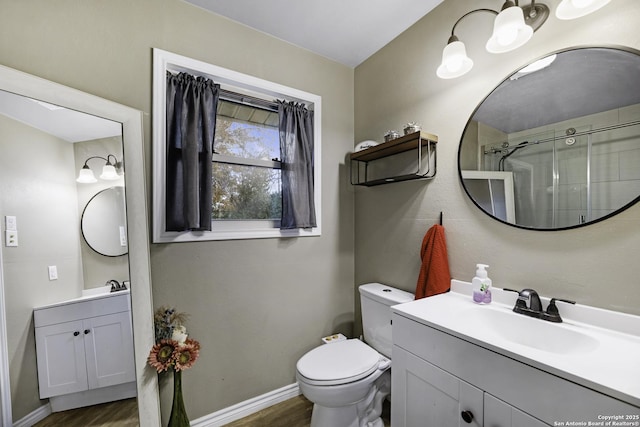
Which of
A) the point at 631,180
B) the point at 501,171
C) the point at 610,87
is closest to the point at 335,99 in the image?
the point at 501,171

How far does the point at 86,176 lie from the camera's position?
1123mm

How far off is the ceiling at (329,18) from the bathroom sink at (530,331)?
170 cm

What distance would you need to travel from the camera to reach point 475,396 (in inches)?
32.4

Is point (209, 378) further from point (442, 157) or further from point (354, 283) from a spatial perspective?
point (442, 157)

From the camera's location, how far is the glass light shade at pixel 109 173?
3.86 ft

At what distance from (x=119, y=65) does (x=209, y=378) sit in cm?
181

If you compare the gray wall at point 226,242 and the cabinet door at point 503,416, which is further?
the gray wall at point 226,242

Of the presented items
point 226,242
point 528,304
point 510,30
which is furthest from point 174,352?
point 510,30

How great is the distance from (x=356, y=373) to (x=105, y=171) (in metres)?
Result: 1.59

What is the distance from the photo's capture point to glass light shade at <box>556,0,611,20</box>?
0.84 meters

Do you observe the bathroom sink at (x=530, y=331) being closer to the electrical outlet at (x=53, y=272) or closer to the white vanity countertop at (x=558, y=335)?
the white vanity countertop at (x=558, y=335)

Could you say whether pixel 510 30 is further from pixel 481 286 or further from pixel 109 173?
pixel 109 173

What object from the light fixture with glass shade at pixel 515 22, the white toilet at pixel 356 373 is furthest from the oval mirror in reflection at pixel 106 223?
the light fixture with glass shade at pixel 515 22

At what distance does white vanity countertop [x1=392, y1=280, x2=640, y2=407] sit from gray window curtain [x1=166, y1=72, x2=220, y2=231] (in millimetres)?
1202
